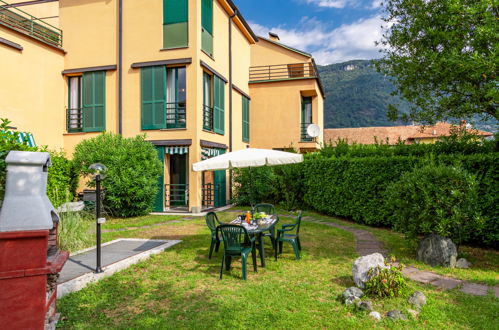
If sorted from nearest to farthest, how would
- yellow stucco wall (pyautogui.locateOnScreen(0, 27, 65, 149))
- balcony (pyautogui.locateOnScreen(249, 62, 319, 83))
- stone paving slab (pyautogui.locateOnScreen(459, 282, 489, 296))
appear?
stone paving slab (pyautogui.locateOnScreen(459, 282, 489, 296))
yellow stucco wall (pyautogui.locateOnScreen(0, 27, 65, 149))
balcony (pyautogui.locateOnScreen(249, 62, 319, 83))

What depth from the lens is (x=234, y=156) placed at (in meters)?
7.30

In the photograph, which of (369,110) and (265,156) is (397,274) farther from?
(369,110)

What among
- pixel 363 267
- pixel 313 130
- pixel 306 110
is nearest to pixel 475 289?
pixel 363 267

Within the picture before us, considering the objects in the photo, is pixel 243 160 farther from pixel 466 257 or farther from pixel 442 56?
pixel 442 56

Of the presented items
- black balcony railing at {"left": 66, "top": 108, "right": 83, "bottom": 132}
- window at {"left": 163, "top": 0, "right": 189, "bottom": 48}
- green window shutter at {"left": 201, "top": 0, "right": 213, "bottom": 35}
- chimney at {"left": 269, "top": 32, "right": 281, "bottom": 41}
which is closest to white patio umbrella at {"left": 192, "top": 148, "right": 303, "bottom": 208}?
window at {"left": 163, "top": 0, "right": 189, "bottom": 48}

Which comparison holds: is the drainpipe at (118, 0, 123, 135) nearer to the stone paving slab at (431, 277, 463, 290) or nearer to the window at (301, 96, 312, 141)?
the window at (301, 96, 312, 141)

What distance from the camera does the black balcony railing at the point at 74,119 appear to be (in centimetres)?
1504

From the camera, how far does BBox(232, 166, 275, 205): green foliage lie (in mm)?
14969

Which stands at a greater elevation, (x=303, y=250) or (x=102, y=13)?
(x=102, y=13)

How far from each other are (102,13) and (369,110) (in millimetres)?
85449

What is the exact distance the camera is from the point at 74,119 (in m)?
15.1

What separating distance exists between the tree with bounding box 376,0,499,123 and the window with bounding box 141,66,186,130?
26.9 feet

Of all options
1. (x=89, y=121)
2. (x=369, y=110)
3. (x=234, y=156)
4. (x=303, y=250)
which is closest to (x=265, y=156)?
(x=234, y=156)

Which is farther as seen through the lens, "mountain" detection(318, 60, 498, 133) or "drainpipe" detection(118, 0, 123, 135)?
"mountain" detection(318, 60, 498, 133)
